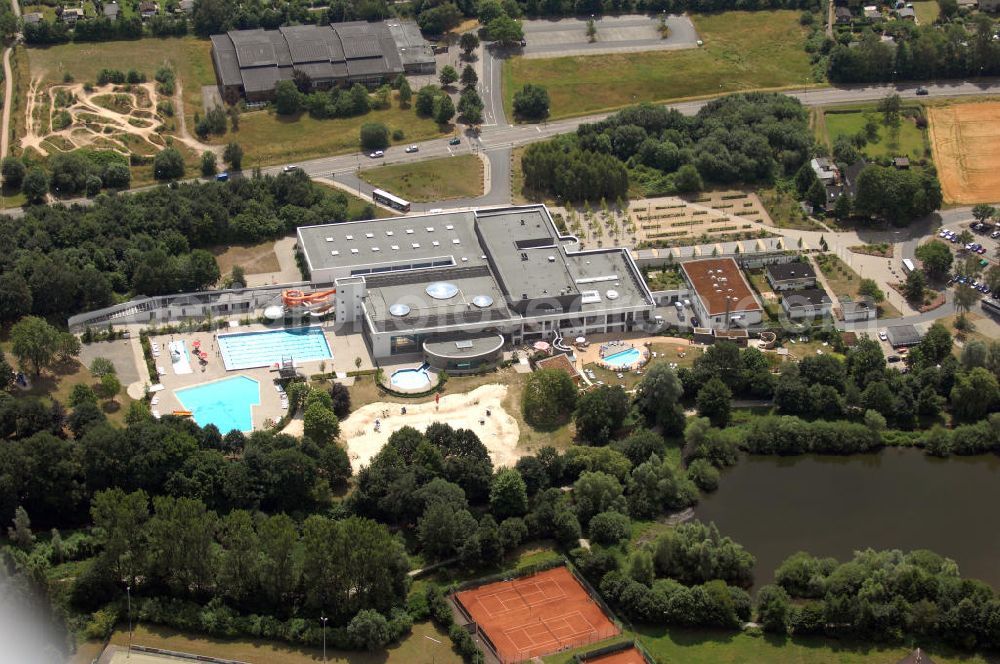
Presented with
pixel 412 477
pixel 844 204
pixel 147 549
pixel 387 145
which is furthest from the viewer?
pixel 387 145

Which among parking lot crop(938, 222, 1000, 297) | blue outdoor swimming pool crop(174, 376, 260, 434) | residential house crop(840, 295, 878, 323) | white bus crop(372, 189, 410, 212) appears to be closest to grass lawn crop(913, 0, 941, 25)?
parking lot crop(938, 222, 1000, 297)

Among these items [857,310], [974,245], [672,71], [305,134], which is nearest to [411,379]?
[857,310]

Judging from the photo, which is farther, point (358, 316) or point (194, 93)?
point (194, 93)

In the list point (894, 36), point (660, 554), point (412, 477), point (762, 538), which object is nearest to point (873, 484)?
point (762, 538)

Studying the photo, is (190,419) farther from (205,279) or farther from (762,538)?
(762,538)

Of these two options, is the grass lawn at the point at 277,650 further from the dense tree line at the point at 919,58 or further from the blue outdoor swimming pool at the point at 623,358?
the dense tree line at the point at 919,58

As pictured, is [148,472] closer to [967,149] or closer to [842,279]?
[842,279]

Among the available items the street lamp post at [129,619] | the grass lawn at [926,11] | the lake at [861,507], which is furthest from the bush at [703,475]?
the grass lawn at [926,11]
